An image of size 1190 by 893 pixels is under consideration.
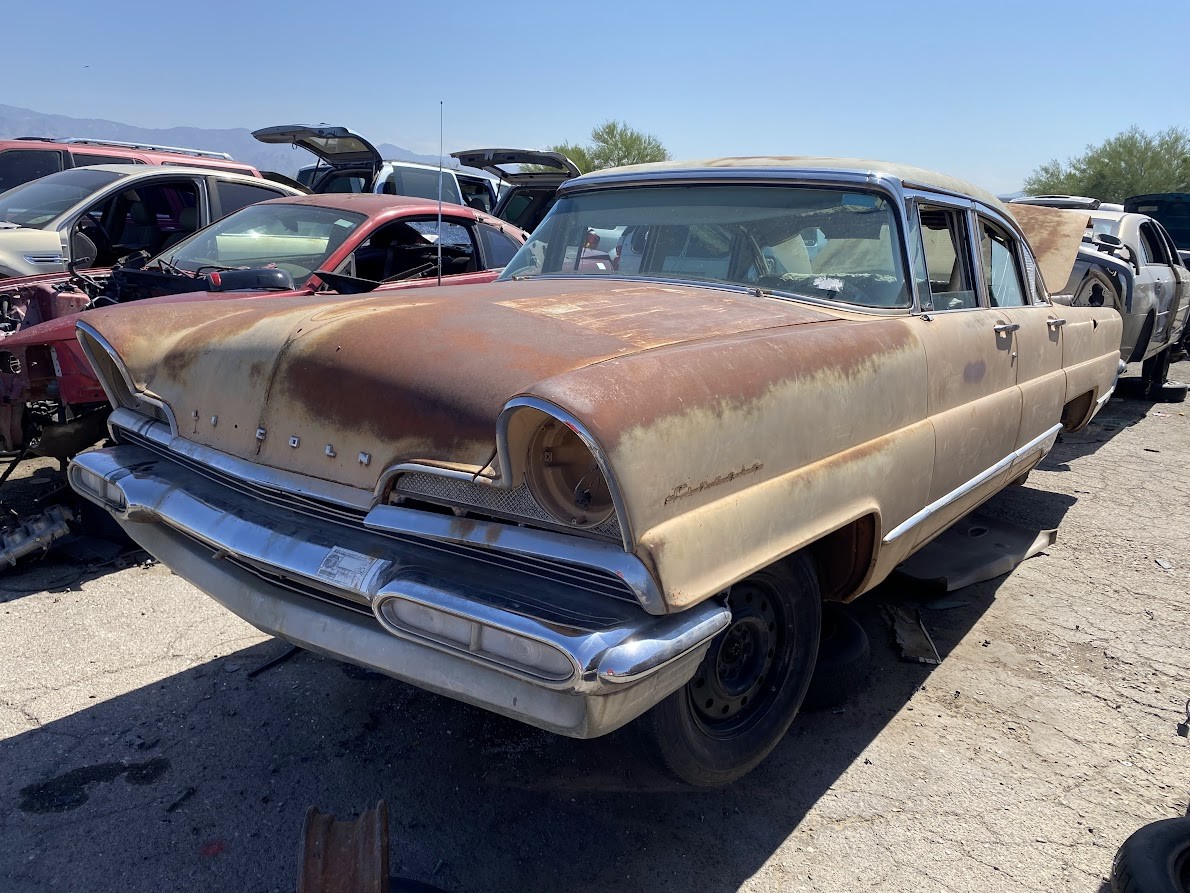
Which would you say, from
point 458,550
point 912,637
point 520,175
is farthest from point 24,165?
point 912,637

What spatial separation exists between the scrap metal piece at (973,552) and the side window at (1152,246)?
5.85 m

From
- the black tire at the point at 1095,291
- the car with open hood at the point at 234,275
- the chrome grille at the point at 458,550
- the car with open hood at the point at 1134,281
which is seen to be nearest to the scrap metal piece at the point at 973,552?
the chrome grille at the point at 458,550

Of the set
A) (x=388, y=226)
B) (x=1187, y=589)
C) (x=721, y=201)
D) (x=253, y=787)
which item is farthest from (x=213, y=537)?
(x=1187, y=589)

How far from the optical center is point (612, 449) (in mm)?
1707

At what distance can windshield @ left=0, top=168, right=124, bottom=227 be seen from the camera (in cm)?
640

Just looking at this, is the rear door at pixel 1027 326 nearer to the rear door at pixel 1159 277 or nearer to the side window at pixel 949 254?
the side window at pixel 949 254

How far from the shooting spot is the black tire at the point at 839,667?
2.96 meters

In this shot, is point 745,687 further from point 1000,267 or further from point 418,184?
point 418,184

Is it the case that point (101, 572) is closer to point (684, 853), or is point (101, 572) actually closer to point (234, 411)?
point (234, 411)

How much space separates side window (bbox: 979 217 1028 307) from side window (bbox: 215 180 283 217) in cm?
521

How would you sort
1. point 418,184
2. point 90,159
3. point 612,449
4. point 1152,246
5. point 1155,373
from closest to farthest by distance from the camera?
point 612,449
point 90,159
point 1152,246
point 1155,373
point 418,184

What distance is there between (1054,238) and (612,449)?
16.7 feet

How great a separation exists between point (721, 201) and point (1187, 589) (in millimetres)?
2983

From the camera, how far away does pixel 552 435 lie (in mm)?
1925
